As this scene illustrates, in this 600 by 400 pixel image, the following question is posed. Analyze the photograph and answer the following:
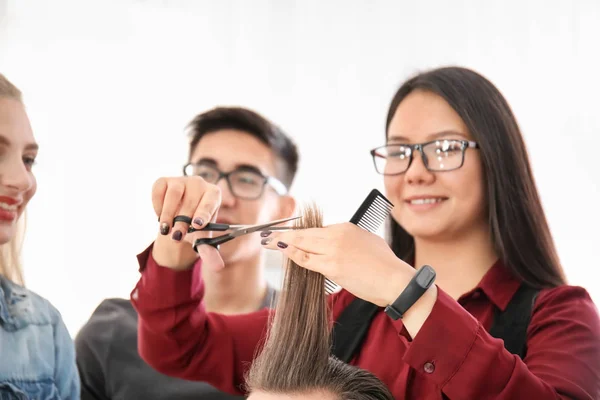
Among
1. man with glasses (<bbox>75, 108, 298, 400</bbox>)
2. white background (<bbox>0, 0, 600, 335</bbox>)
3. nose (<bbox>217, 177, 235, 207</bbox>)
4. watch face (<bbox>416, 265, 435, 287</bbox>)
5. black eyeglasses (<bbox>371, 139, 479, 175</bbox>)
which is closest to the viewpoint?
watch face (<bbox>416, 265, 435, 287</bbox>)

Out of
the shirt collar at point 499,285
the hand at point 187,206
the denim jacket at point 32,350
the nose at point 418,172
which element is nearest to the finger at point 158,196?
the hand at point 187,206

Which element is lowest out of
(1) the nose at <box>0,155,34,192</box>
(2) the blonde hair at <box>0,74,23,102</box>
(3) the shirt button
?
(3) the shirt button

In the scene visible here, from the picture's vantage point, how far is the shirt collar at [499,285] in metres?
1.12

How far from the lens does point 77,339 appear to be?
1.64 metres

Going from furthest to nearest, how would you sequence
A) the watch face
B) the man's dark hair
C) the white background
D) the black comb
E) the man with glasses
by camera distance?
the white background < the man's dark hair < the man with glasses < the black comb < the watch face

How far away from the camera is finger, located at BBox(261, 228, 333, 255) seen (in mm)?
884

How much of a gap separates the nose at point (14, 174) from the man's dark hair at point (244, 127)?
810 millimetres

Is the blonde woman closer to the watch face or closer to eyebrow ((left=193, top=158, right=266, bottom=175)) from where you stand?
the watch face

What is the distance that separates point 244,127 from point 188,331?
0.70 m

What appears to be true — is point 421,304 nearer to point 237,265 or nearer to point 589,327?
point 589,327

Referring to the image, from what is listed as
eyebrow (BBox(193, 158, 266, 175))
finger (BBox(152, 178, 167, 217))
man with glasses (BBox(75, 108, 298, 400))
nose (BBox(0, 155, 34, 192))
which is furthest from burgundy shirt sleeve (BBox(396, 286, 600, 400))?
eyebrow (BBox(193, 158, 266, 175))

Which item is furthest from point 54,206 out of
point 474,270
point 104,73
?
point 474,270

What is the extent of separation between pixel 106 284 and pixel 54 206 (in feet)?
0.87

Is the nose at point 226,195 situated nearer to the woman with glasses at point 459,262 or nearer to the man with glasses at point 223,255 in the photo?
the man with glasses at point 223,255
